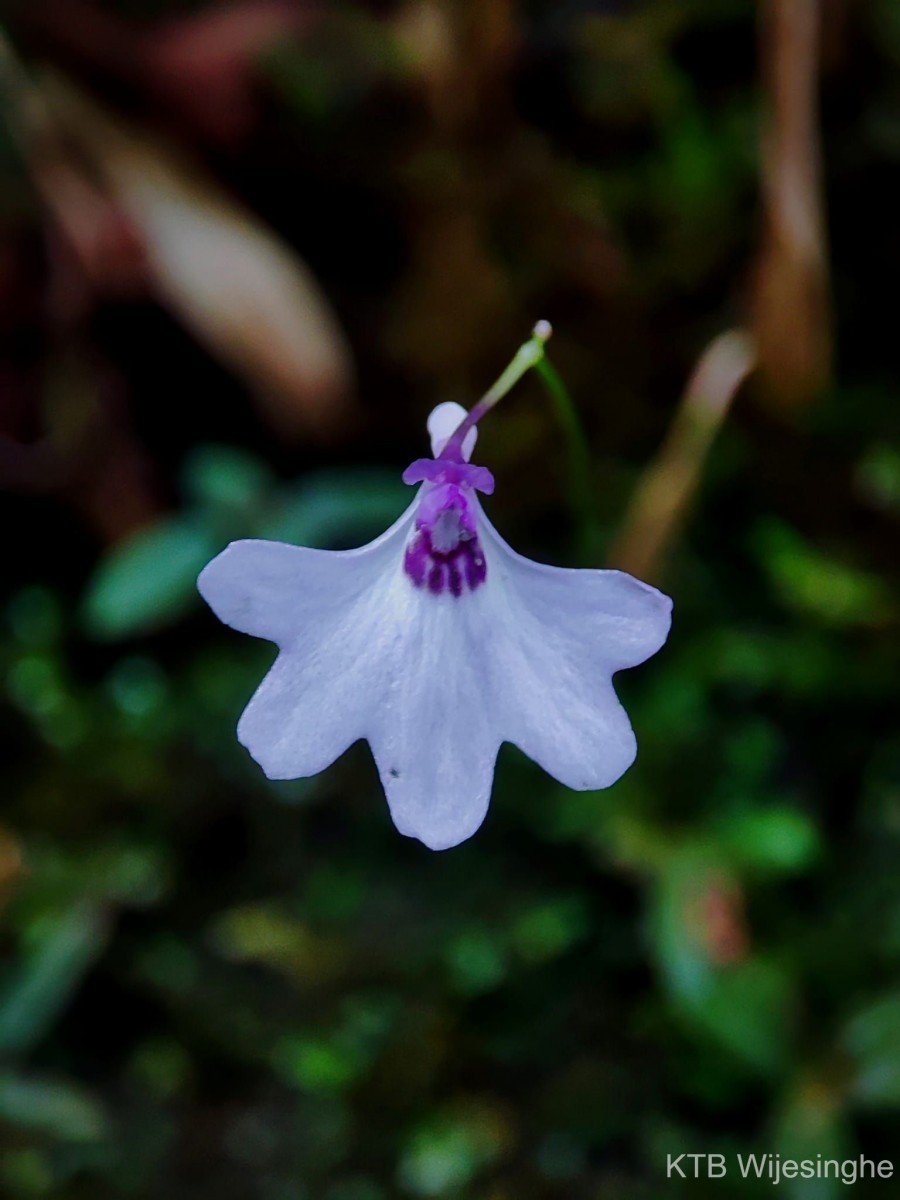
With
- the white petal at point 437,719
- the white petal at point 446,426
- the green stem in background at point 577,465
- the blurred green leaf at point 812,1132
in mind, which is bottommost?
the blurred green leaf at point 812,1132

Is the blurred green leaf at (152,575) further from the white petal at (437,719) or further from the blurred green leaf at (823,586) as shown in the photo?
→ the blurred green leaf at (823,586)

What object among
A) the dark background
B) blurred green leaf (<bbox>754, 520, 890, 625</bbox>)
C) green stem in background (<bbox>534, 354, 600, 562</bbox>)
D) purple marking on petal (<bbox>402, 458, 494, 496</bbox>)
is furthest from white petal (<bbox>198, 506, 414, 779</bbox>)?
blurred green leaf (<bbox>754, 520, 890, 625</bbox>)

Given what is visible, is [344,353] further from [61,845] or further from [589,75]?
[61,845]

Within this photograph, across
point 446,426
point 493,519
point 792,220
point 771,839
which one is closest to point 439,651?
point 446,426

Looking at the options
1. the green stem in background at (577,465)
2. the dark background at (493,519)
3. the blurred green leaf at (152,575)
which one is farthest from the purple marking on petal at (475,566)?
the blurred green leaf at (152,575)

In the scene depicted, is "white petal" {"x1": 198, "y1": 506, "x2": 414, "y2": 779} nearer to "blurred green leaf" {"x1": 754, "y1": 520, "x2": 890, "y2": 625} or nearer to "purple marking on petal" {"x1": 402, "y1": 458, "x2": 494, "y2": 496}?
"purple marking on petal" {"x1": 402, "y1": 458, "x2": 494, "y2": 496}

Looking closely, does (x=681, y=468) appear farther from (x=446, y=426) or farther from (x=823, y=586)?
(x=446, y=426)

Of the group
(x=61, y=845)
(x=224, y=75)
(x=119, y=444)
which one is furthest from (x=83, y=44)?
(x=61, y=845)
